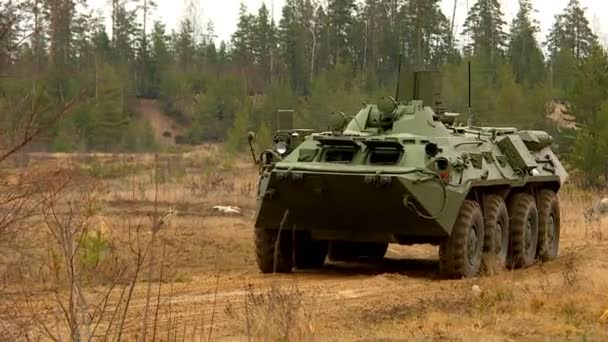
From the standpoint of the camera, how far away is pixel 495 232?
14.1 m

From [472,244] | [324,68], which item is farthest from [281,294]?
[324,68]

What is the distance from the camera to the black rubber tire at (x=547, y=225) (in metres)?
16.0

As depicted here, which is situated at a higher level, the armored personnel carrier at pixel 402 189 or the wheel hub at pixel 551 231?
the armored personnel carrier at pixel 402 189

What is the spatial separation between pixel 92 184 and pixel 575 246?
475 inches

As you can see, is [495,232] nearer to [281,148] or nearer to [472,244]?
[472,244]

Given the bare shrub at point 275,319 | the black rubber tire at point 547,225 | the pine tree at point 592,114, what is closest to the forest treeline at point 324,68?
the pine tree at point 592,114

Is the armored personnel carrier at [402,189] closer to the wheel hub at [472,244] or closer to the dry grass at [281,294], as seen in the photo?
the wheel hub at [472,244]

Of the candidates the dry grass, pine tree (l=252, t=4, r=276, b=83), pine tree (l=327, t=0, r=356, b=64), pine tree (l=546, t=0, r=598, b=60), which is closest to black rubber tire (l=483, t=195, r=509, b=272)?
the dry grass

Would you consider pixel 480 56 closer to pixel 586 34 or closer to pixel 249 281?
pixel 586 34

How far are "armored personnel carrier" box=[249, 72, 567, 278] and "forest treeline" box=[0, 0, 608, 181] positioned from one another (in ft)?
52.9

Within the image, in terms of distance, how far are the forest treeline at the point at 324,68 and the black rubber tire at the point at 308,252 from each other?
17.1 meters

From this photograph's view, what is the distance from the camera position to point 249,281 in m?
12.3

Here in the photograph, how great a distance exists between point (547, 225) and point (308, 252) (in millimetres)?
3832

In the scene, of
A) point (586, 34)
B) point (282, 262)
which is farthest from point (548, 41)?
point (282, 262)
